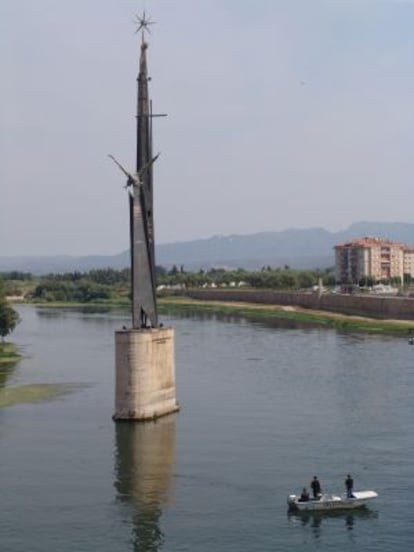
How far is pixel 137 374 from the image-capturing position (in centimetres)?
5284

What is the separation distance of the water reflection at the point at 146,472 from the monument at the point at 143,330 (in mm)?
1243

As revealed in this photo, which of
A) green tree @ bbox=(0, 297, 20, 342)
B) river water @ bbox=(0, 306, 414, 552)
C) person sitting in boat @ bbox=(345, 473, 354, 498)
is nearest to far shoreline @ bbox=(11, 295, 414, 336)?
river water @ bbox=(0, 306, 414, 552)

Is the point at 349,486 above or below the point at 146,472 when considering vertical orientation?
above

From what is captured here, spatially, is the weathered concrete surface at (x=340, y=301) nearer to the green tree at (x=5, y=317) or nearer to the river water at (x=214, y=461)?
the river water at (x=214, y=461)

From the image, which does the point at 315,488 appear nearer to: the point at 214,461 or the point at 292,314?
Answer: the point at 214,461

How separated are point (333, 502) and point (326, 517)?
2.03ft

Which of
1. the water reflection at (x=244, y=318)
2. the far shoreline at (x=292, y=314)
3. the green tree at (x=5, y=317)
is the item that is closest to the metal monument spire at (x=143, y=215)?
the green tree at (x=5, y=317)

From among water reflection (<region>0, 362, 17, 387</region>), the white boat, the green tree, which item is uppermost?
the green tree

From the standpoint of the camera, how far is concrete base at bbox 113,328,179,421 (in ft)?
174

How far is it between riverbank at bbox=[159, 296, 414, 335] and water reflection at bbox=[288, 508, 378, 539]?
7644 cm

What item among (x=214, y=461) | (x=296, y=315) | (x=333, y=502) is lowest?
(x=333, y=502)

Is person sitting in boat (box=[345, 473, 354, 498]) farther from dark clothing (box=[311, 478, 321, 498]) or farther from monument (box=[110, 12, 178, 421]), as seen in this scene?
monument (box=[110, 12, 178, 421])

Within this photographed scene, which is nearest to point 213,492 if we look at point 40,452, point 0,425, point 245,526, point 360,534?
point 245,526

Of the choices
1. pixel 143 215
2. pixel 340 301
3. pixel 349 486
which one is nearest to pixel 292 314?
pixel 340 301
